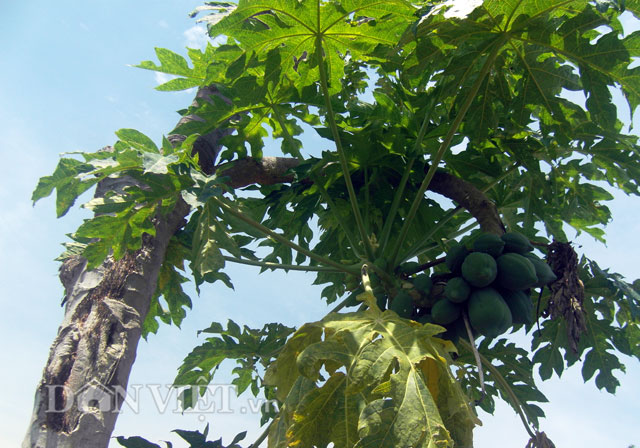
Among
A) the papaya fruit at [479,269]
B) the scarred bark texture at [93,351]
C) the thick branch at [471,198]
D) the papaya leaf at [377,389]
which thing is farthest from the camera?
the thick branch at [471,198]

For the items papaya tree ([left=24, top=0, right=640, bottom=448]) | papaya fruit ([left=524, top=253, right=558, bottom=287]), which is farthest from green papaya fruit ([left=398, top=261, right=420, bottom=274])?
papaya fruit ([left=524, top=253, right=558, bottom=287])

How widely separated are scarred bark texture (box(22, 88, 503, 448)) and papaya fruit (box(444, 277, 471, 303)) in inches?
16.5

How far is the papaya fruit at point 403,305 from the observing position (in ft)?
6.56

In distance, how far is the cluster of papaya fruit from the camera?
184cm

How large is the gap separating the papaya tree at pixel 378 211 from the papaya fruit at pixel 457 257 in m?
0.01

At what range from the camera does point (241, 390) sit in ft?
9.75

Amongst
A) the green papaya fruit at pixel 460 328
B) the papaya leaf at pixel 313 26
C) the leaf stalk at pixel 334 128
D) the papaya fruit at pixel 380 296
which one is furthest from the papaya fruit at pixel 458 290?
the papaya leaf at pixel 313 26

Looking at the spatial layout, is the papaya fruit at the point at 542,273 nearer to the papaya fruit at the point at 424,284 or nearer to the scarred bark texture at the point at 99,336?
the scarred bark texture at the point at 99,336

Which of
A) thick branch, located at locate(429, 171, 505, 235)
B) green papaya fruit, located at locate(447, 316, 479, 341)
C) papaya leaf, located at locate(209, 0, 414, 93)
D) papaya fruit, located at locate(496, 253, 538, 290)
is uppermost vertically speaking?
papaya leaf, located at locate(209, 0, 414, 93)

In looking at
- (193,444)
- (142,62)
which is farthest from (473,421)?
(142,62)

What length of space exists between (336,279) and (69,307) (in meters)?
1.71

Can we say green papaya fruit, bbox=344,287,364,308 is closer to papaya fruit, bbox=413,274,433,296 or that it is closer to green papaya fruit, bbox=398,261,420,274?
green papaya fruit, bbox=398,261,420,274

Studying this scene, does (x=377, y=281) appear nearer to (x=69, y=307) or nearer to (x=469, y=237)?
(x=469, y=237)

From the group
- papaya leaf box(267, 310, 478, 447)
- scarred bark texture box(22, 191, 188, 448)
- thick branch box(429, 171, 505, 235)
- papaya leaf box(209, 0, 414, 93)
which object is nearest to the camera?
papaya leaf box(267, 310, 478, 447)
